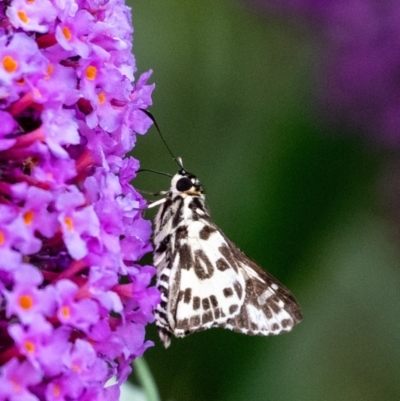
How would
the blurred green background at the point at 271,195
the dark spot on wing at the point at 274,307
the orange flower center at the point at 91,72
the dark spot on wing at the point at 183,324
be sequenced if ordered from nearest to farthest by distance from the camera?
the orange flower center at the point at 91,72, the dark spot on wing at the point at 183,324, the dark spot on wing at the point at 274,307, the blurred green background at the point at 271,195

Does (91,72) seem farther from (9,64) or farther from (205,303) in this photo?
(205,303)

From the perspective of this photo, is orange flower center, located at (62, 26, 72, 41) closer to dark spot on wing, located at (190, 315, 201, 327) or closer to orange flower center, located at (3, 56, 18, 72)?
orange flower center, located at (3, 56, 18, 72)

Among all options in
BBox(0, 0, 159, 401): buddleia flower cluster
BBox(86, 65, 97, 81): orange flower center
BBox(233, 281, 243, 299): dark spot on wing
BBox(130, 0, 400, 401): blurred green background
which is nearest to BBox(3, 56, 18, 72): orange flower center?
BBox(0, 0, 159, 401): buddleia flower cluster

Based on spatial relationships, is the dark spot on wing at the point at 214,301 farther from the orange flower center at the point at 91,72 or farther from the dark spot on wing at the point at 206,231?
the orange flower center at the point at 91,72

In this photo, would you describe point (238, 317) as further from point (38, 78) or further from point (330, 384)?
point (330, 384)

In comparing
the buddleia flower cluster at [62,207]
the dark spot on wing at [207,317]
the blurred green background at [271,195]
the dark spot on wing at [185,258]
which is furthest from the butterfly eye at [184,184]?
the blurred green background at [271,195]

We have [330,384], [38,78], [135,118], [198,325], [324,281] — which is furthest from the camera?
[330,384]

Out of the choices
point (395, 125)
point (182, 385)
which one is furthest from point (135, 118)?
point (182, 385)

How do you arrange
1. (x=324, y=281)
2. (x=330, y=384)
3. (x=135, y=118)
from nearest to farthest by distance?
1. (x=135, y=118)
2. (x=324, y=281)
3. (x=330, y=384)
